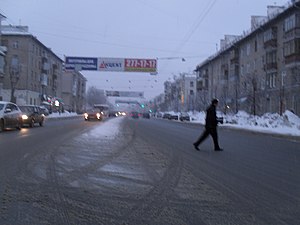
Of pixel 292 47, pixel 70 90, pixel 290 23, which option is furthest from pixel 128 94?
pixel 292 47

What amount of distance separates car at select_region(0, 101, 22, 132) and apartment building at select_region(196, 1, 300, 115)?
2591 cm

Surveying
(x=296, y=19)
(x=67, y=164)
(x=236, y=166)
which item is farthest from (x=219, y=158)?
(x=296, y=19)

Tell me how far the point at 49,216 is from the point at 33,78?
79.1 metres

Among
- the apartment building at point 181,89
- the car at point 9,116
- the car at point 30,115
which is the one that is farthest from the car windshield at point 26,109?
the apartment building at point 181,89

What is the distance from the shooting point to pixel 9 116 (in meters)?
25.1

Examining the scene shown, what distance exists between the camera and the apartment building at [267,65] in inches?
1863

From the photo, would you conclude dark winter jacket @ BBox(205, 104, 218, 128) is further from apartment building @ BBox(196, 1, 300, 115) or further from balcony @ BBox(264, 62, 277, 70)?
balcony @ BBox(264, 62, 277, 70)

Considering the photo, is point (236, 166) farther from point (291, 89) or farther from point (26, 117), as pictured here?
point (291, 89)

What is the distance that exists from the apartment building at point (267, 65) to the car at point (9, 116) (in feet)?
85.0

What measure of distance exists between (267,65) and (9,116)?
124 ft

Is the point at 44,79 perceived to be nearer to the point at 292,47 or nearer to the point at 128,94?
the point at 128,94

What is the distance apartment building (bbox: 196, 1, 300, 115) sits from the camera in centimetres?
4731

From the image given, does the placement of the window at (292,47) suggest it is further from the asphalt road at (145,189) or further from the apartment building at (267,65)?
the asphalt road at (145,189)

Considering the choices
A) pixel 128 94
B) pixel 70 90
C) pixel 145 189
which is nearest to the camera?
pixel 145 189
